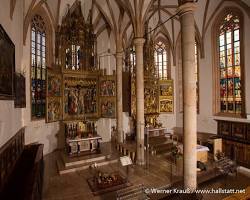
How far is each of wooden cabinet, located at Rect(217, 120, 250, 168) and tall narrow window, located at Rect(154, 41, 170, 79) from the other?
7928 millimetres

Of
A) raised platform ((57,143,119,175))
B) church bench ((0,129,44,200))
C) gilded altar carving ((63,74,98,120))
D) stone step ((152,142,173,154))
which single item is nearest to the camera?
church bench ((0,129,44,200))

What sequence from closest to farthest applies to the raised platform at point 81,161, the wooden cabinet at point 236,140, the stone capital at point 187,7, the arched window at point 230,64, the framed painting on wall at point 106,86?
the stone capital at point 187,7 < the raised platform at point 81,161 < the wooden cabinet at point 236,140 < the arched window at point 230,64 < the framed painting on wall at point 106,86

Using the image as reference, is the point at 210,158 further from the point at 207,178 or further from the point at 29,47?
the point at 29,47

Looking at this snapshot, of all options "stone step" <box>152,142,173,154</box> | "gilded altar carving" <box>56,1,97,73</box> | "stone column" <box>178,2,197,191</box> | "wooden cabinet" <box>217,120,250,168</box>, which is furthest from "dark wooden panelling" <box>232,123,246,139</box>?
"gilded altar carving" <box>56,1,97,73</box>

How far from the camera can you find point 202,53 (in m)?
17.2

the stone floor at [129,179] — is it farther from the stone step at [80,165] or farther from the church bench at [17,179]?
the church bench at [17,179]

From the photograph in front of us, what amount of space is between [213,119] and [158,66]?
27.0ft

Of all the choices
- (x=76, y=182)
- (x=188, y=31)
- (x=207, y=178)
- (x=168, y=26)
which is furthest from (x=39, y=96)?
(x=168, y=26)

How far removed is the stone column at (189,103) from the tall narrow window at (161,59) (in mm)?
13091

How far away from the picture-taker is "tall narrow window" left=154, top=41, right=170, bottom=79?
20.6m

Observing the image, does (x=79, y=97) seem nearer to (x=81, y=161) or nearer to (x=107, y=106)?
(x=107, y=106)

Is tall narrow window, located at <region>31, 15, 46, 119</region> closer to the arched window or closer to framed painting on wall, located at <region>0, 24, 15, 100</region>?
framed painting on wall, located at <region>0, 24, 15, 100</region>

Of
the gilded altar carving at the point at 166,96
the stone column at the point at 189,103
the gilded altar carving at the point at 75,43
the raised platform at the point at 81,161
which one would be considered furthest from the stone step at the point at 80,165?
the gilded altar carving at the point at 166,96

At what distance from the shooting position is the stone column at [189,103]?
753 cm
